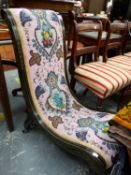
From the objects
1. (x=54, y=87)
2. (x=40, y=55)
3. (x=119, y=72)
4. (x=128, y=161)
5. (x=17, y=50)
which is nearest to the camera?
(x=128, y=161)

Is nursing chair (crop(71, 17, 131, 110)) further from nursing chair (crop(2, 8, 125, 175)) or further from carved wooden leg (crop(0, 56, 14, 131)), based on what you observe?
carved wooden leg (crop(0, 56, 14, 131))

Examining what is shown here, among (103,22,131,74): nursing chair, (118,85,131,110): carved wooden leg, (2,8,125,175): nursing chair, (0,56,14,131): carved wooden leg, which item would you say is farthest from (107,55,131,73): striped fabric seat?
(0,56,14,131): carved wooden leg

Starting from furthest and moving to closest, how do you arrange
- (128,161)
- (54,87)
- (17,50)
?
(54,87) < (17,50) < (128,161)

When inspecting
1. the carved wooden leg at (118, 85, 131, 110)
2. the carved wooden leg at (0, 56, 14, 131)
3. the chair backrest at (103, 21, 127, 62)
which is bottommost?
the carved wooden leg at (118, 85, 131, 110)

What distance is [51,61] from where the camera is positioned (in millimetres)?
1210

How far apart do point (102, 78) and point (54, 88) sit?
38 centimetres

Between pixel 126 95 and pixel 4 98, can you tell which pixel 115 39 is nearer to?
pixel 126 95

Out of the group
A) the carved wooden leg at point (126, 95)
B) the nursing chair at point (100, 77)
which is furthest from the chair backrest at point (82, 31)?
the carved wooden leg at point (126, 95)

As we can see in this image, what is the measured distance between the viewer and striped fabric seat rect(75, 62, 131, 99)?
51.0 inches

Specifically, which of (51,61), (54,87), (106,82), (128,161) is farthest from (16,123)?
(128,161)

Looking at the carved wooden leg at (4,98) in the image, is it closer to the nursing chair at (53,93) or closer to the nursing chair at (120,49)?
the nursing chair at (53,93)

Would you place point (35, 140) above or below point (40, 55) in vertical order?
below

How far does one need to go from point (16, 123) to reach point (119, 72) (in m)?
0.97

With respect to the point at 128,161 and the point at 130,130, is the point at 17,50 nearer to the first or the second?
the point at 130,130
